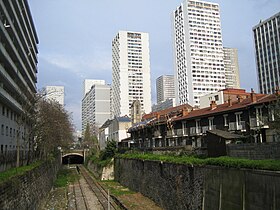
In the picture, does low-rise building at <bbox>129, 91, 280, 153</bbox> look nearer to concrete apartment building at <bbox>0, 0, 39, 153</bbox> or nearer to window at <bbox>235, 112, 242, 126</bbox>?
window at <bbox>235, 112, 242, 126</bbox>

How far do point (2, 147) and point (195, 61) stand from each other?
106 meters

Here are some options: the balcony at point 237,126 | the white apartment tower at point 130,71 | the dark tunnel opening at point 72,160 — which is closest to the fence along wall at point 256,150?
the balcony at point 237,126

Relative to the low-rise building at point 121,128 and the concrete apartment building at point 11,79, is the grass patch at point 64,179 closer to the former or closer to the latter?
the concrete apartment building at point 11,79

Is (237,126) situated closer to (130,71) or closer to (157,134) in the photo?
(157,134)

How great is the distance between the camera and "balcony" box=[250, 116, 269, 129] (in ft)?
104

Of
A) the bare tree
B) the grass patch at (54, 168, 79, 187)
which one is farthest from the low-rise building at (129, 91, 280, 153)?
the grass patch at (54, 168, 79, 187)

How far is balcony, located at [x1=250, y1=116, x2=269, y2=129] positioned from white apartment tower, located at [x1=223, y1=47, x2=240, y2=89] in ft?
462

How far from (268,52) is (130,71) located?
68.5 m

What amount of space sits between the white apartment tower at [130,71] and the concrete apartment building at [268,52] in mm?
58256

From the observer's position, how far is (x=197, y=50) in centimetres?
13500

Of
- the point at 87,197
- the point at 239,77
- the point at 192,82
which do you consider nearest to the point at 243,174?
the point at 87,197

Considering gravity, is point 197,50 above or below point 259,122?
above

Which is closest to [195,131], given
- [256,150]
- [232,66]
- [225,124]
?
[225,124]

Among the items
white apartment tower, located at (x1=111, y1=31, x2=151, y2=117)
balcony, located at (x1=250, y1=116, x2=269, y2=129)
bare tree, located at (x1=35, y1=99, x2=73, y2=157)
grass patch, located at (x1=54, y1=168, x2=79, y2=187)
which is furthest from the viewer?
white apartment tower, located at (x1=111, y1=31, x2=151, y2=117)
